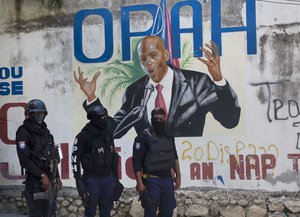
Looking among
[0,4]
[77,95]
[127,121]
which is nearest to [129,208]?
[127,121]

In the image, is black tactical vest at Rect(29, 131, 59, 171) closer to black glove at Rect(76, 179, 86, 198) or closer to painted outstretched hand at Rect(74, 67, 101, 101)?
black glove at Rect(76, 179, 86, 198)

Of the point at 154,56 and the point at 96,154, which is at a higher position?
the point at 154,56

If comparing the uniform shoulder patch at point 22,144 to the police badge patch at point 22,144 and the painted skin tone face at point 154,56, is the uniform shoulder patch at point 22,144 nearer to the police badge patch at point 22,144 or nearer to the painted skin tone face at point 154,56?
the police badge patch at point 22,144

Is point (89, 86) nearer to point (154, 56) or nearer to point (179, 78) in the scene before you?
point (154, 56)

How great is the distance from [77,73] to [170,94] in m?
1.59

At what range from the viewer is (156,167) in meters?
7.64

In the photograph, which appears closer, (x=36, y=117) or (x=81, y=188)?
(x=36, y=117)

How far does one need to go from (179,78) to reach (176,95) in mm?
274

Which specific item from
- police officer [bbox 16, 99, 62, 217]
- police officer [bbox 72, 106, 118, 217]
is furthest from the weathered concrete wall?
police officer [bbox 16, 99, 62, 217]

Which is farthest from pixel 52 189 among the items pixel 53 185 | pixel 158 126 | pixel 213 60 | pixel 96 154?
pixel 213 60

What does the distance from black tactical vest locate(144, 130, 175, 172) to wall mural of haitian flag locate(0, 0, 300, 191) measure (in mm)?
1772

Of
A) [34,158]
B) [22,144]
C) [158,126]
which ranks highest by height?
[158,126]

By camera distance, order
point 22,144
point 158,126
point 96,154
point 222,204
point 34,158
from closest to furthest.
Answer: point 22,144, point 34,158, point 96,154, point 158,126, point 222,204

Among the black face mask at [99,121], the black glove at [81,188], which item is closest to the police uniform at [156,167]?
the black face mask at [99,121]
